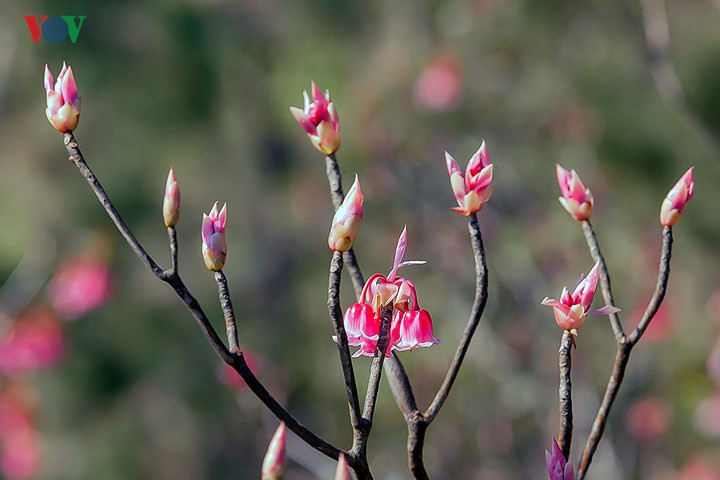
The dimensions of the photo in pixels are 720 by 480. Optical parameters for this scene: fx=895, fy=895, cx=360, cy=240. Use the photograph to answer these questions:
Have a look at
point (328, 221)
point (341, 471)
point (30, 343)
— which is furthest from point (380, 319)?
point (328, 221)

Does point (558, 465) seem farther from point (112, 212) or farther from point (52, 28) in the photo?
point (52, 28)

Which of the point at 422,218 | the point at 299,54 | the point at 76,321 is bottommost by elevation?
the point at 76,321

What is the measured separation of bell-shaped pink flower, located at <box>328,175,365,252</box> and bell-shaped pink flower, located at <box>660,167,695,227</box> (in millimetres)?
279

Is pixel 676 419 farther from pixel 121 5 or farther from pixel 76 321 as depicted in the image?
pixel 121 5

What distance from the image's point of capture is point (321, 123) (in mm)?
799

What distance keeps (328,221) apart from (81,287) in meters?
1.31

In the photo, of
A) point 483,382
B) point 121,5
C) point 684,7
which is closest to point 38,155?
point 121,5

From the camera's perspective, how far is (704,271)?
3.98 meters

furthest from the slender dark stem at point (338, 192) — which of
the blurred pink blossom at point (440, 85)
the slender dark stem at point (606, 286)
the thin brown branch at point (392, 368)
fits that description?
the blurred pink blossom at point (440, 85)

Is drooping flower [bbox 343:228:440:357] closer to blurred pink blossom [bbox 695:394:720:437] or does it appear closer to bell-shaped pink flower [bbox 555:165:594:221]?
bell-shaped pink flower [bbox 555:165:594:221]

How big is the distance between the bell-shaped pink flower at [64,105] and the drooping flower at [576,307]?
0.42 m

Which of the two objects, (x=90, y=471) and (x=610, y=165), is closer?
(x=610, y=165)

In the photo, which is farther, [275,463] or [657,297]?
[657,297]

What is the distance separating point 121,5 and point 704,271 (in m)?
3.09
